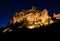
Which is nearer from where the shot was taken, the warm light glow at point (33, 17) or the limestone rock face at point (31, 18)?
the limestone rock face at point (31, 18)

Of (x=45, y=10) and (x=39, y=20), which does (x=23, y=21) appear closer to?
(x=39, y=20)

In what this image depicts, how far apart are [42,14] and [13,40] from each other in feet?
314

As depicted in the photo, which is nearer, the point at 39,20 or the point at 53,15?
the point at 39,20

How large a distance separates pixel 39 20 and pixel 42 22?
14.0 feet

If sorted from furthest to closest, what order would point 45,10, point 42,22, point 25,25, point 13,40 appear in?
point 45,10 → point 42,22 → point 25,25 → point 13,40

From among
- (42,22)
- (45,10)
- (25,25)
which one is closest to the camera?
(25,25)

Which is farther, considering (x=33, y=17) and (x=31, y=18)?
(x=33, y=17)

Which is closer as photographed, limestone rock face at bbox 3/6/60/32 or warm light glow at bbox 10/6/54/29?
limestone rock face at bbox 3/6/60/32

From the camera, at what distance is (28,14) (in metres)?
144

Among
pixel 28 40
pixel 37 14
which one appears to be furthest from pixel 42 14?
pixel 28 40

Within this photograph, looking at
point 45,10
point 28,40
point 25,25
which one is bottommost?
point 28,40

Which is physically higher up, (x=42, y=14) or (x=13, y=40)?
(x=42, y=14)

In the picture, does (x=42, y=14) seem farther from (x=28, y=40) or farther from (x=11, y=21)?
(x=28, y=40)

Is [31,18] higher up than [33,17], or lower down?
A: lower down
